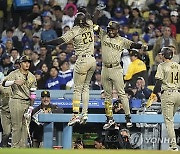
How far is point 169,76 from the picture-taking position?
1460 cm

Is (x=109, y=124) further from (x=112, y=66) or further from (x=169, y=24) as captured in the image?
(x=169, y=24)

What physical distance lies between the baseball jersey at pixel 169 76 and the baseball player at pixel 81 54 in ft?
4.52

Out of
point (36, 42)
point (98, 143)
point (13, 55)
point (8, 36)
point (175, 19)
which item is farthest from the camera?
point (8, 36)

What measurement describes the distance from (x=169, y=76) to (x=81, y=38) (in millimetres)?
1888

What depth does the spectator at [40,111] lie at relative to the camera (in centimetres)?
1589

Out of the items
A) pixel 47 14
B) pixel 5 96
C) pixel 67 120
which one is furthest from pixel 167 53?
pixel 47 14

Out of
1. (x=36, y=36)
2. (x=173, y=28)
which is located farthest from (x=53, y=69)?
(x=173, y=28)

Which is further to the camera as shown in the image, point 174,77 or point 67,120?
point 67,120

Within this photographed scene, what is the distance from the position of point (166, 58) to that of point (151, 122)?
5.46 feet

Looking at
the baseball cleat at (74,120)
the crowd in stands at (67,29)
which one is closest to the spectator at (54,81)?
the crowd in stands at (67,29)

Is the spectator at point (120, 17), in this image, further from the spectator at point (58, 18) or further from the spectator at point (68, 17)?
the spectator at point (58, 18)

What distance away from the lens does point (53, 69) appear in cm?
1888

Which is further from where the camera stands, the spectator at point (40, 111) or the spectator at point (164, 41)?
the spectator at point (164, 41)

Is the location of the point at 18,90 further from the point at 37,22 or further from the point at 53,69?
the point at 37,22
